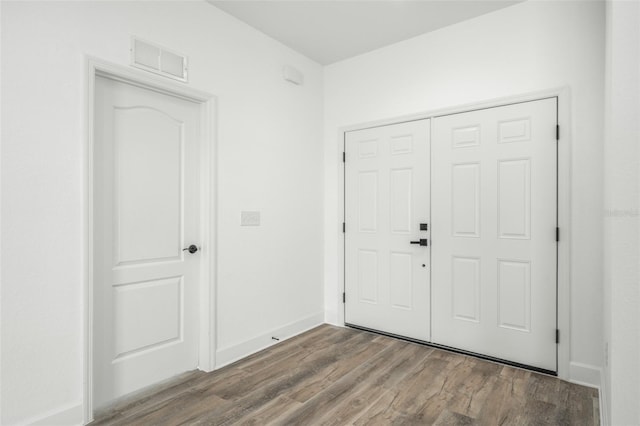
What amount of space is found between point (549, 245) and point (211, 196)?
2.71 m

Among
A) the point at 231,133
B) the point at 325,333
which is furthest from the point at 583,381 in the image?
the point at 231,133

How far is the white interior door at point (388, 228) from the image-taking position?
3.38 meters

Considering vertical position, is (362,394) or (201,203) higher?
(201,203)

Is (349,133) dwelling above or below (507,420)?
above

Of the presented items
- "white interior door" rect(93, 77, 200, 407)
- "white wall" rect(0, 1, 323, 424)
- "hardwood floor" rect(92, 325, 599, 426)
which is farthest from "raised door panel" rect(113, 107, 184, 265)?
"hardwood floor" rect(92, 325, 599, 426)

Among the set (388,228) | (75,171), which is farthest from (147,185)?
(388,228)

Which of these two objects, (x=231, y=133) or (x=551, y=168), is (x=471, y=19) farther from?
(x=231, y=133)

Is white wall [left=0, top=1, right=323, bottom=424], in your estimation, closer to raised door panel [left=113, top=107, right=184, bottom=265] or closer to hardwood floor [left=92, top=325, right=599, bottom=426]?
raised door panel [left=113, top=107, right=184, bottom=265]

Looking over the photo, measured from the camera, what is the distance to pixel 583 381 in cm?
257

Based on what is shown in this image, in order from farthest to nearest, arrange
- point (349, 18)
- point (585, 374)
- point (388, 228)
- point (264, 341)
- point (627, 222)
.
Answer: point (388, 228) → point (264, 341) → point (349, 18) → point (585, 374) → point (627, 222)

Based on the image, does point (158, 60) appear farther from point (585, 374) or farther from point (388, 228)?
point (585, 374)

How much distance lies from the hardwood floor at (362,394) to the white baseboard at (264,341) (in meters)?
0.08

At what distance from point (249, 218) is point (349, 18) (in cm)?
199

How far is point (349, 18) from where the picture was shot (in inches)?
122
